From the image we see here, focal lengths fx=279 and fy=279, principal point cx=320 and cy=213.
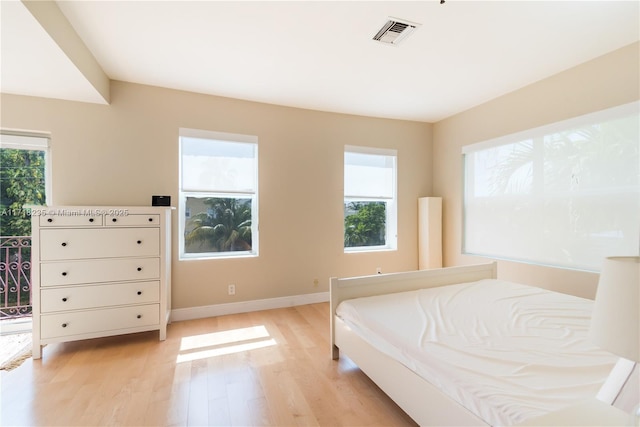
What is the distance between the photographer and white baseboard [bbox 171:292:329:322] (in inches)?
120

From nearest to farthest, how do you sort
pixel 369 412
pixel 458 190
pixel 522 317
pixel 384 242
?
pixel 369 412 → pixel 522 317 → pixel 458 190 → pixel 384 242

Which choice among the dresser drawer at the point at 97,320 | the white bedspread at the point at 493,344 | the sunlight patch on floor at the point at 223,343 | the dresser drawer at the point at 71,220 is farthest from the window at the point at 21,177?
the white bedspread at the point at 493,344

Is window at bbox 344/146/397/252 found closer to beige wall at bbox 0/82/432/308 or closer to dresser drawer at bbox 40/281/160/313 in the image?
beige wall at bbox 0/82/432/308

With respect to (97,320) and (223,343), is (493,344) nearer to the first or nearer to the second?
(223,343)

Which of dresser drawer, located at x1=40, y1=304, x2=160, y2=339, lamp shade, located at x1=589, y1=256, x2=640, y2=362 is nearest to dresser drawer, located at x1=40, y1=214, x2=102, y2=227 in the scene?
dresser drawer, located at x1=40, y1=304, x2=160, y2=339

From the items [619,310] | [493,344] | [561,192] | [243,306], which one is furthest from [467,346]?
[243,306]

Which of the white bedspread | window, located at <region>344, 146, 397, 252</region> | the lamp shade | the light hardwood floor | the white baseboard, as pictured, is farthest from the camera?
window, located at <region>344, 146, 397, 252</region>

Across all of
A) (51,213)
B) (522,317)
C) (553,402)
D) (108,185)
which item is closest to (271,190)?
(108,185)

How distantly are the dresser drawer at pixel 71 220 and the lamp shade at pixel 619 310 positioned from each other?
122 inches

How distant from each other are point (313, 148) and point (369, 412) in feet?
9.40

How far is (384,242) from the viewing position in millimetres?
4191

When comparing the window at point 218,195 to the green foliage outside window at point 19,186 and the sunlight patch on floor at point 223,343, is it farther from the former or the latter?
the green foliage outside window at point 19,186

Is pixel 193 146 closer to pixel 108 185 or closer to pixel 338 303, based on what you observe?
pixel 108 185

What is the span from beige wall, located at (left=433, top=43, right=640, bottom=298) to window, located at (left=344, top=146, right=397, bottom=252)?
2.52ft
